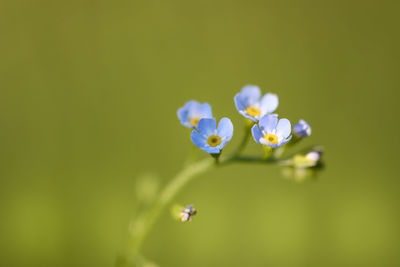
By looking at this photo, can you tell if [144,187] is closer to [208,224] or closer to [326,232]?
[208,224]

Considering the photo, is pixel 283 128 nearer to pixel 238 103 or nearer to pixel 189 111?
pixel 238 103

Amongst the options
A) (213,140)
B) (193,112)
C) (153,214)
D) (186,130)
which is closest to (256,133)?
(213,140)

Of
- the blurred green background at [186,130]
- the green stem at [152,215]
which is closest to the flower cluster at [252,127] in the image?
the green stem at [152,215]

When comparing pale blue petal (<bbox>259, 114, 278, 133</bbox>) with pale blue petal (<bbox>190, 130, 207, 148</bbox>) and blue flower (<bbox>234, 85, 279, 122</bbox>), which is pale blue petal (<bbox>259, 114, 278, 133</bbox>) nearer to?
blue flower (<bbox>234, 85, 279, 122</bbox>)

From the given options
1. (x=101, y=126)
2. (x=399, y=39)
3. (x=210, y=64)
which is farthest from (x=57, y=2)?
(x=399, y=39)

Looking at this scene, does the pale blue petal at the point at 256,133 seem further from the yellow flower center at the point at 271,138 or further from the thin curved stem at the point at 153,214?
the thin curved stem at the point at 153,214

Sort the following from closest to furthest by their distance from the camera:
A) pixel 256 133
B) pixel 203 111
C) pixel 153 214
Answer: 1. pixel 256 133
2. pixel 203 111
3. pixel 153 214

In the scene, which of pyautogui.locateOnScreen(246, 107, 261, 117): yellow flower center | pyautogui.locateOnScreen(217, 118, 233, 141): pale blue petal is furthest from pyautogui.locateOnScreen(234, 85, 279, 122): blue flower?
pyautogui.locateOnScreen(217, 118, 233, 141): pale blue petal

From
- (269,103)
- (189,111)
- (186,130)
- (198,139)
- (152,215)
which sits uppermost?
(186,130)
